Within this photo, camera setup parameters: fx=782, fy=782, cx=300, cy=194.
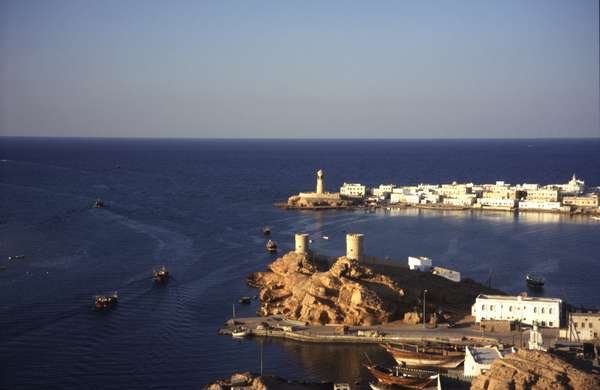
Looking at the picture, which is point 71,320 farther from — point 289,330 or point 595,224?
point 595,224

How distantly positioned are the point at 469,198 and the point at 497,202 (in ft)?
11.5

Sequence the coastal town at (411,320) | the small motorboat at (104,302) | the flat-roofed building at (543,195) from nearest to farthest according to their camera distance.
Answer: the coastal town at (411,320) < the small motorboat at (104,302) < the flat-roofed building at (543,195)

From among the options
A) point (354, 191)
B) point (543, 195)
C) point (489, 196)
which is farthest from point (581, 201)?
point (354, 191)

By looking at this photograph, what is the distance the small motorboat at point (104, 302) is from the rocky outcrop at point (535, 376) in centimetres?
2525

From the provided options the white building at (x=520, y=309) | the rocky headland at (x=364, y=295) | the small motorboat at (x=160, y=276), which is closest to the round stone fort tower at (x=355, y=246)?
the rocky headland at (x=364, y=295)

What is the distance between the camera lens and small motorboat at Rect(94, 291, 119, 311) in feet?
140

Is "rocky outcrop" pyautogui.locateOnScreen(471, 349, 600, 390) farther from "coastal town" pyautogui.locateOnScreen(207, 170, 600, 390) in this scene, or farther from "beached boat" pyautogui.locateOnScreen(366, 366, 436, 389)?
"beached boat" pyautogui.locateOnScreen(366, 366, 436, 389)

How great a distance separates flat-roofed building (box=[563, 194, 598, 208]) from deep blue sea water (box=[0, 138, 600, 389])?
632 centimetres

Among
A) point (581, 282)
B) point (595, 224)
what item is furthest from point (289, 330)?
point (595, 224)

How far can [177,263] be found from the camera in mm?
55188

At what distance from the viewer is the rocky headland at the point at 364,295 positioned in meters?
39.4

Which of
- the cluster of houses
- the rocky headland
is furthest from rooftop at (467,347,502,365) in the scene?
the cluster of houses

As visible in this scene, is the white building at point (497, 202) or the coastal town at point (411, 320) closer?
the coastal town at point (411, 320)

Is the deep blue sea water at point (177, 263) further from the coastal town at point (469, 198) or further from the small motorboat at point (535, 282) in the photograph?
the coastal town at point (469, 198)
